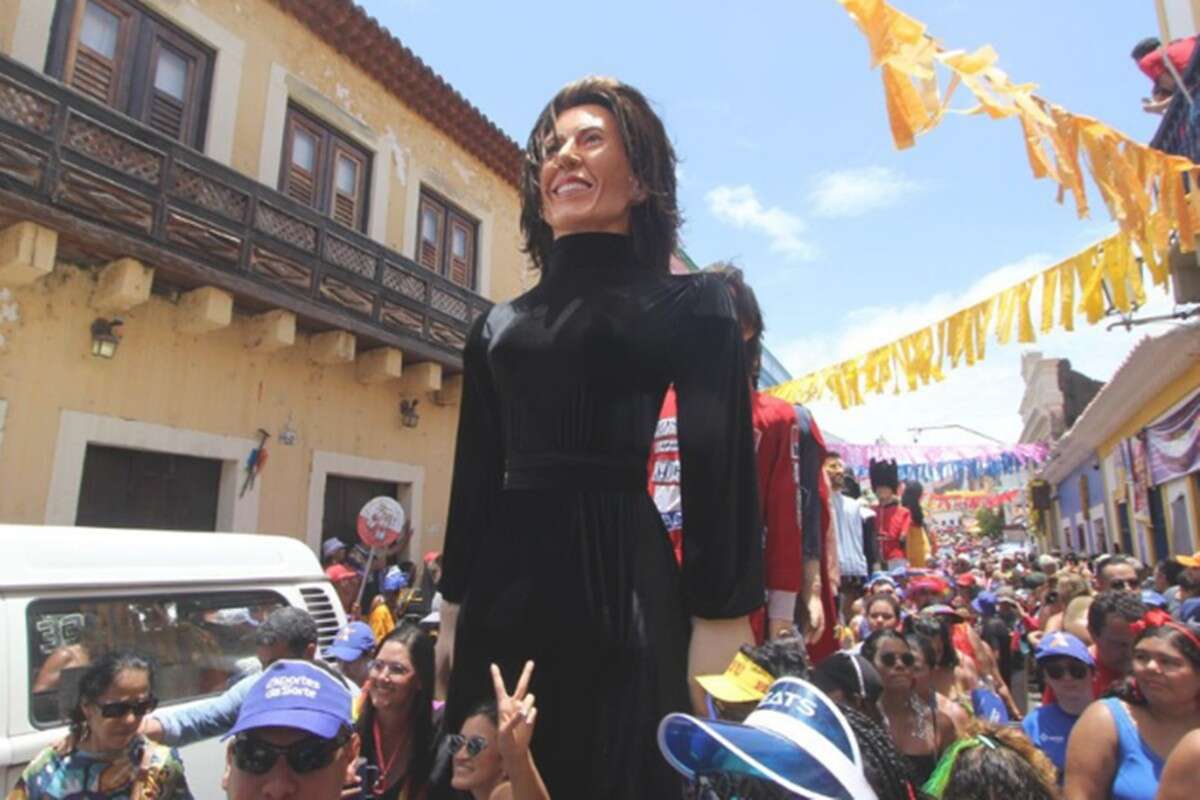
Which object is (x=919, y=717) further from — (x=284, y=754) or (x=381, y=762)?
(x=284, y=754)

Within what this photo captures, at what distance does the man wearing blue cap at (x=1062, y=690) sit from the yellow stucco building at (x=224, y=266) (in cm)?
761

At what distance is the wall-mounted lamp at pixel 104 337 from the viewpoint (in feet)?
25.3

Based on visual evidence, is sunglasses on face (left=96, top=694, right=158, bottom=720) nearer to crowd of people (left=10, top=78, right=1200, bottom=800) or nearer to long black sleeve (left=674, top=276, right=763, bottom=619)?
crowd of people (left=10, top=78, right=1200, bottom=800)

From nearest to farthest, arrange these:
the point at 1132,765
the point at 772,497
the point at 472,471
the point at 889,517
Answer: the point at 472,471 < the point at 772,497 < the point at 1132,765 < the point at 889,517

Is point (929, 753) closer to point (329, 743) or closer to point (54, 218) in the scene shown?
point (329, 743)

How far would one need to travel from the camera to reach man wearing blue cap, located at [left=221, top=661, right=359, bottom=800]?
2270 millimetres

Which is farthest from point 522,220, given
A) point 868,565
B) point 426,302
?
point 426,302

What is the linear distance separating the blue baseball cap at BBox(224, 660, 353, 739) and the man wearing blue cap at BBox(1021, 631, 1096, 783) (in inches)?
130

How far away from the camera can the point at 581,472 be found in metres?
1.59

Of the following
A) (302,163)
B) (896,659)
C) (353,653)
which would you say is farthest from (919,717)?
(302,163)

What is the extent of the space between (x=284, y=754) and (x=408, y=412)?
372 inches

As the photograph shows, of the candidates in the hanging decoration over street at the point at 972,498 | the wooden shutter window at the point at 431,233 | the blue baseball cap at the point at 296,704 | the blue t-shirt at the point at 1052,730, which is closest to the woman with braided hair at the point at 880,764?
the blue baseball cap at the point at 296,704

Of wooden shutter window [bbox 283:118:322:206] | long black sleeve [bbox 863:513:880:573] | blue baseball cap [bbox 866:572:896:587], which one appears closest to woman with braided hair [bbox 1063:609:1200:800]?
blue baseball cap [bbox 866:572:896:587]

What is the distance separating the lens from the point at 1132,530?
1611 cm
